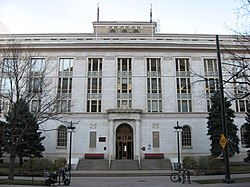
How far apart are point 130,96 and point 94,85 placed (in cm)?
610

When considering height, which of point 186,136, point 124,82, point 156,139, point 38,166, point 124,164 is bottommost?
point 124,164

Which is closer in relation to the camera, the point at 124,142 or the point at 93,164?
the point at 93,164

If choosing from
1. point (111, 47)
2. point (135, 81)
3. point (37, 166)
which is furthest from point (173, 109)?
point (37, 166)

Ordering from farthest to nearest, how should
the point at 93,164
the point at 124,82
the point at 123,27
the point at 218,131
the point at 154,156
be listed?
1. the point at 123,27
2. the point at 124,82
3. the point at 154,156
4. the point at 93,164
5. the point at 218,131

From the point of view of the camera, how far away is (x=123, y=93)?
39.8 metres

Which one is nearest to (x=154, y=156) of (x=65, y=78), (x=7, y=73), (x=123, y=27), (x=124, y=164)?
(x=124, y=164)

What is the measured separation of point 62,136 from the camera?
38375mm

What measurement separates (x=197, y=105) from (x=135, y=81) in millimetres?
10455

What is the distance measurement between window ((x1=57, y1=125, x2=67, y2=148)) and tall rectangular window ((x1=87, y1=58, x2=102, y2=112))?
193 inches

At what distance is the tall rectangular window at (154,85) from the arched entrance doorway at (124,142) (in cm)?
479

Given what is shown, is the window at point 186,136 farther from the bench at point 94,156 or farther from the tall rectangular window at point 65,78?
the tall rectangular window at point 65,78

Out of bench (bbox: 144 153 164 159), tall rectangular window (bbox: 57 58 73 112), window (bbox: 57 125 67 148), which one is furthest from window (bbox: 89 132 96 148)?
bench (bbox: 144 153 164 159)

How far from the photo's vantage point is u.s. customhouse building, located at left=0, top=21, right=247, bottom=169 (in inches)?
1471

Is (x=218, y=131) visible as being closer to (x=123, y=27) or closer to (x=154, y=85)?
Answer: (x=154, y=85)
